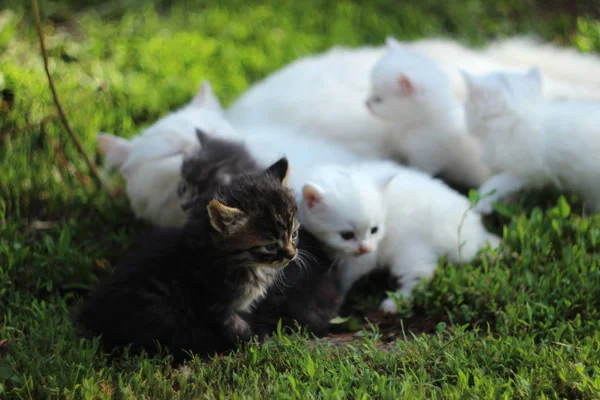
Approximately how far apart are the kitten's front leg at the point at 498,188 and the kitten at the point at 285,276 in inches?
48.4

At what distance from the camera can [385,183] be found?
4191mm

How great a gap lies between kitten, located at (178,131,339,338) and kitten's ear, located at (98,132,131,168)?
2.28 ft

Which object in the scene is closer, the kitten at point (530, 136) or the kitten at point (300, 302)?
the kitten at point (300, 302)

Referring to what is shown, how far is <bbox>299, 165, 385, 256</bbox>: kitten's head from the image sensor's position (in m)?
4.07

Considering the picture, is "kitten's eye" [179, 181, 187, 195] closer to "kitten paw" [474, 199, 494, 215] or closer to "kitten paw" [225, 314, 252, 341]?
"kitten paw" [225, 314, 252, 341]

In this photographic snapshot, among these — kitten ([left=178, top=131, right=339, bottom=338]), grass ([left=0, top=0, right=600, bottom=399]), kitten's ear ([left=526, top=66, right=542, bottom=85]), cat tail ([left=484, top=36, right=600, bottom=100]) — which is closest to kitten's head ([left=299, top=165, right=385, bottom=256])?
kitten ([left=178, top=131, right=339, bottom=338])

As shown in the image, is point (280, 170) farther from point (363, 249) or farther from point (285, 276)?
point (363, 249)

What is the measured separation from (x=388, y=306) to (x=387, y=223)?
1.74ft

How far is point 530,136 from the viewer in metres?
4.68

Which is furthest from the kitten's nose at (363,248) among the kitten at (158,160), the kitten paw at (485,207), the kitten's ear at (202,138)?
the kitten at (158,160)

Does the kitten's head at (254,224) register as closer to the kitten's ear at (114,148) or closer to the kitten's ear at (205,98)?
the kitten's ear at (114,148)

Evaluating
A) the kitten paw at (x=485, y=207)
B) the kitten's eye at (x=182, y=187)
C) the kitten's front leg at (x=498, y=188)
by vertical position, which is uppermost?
the kitten's eye at (x=182, y=187)

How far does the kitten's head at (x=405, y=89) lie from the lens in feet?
16.7

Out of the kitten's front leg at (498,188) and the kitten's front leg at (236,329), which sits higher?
the kitten's front leg at (236,329)
